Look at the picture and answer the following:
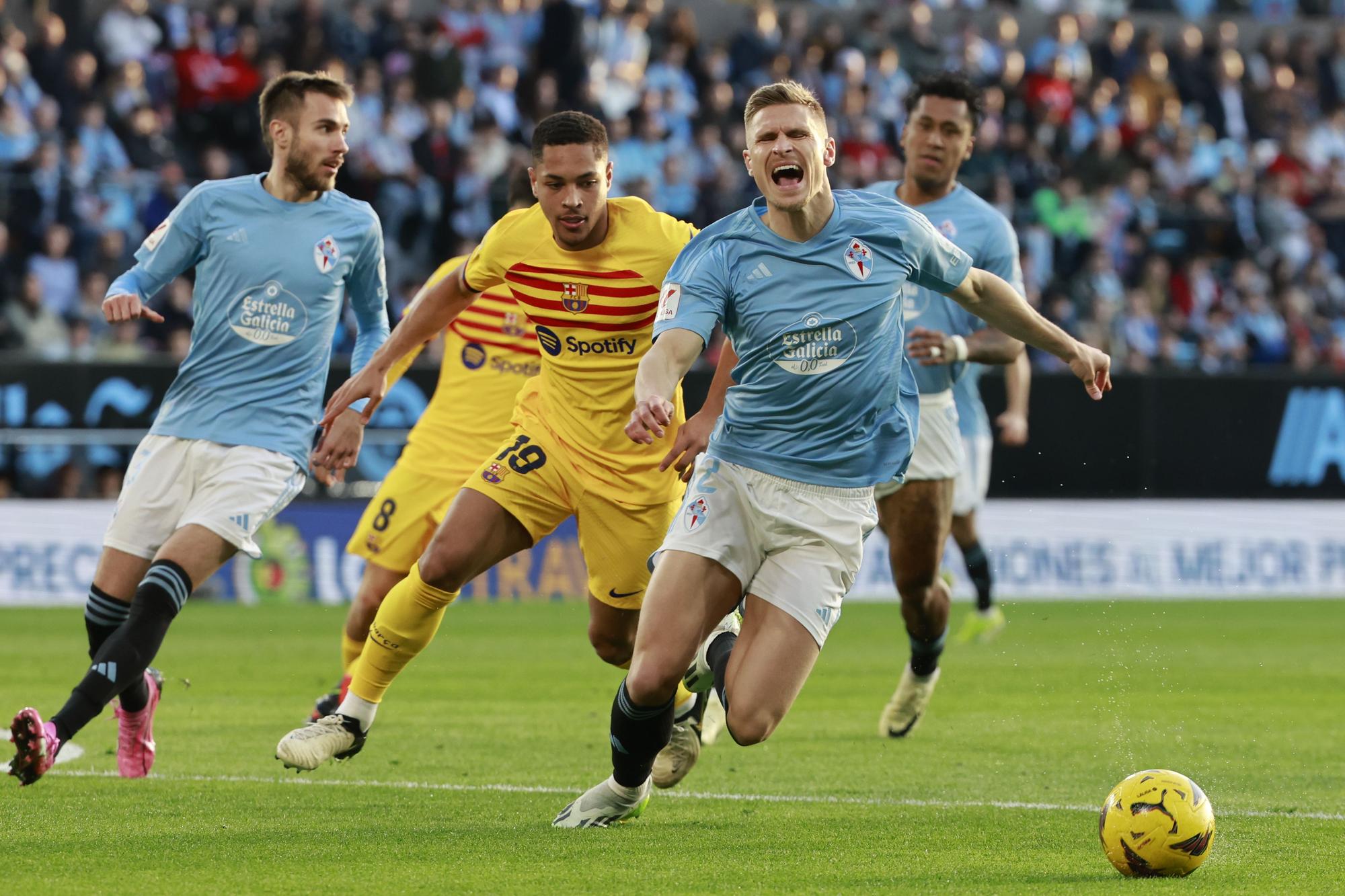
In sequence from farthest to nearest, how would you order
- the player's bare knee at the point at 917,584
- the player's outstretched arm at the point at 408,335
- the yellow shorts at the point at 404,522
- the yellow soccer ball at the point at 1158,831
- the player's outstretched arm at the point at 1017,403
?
the player's outstretched arm at the point at 1017,403 < the yellow shorts at the point at 404,522 < the player's bare knee at the point at 917,584 < the player's outstretched arm at the point at 408,335 < the yellow soccer ball at the point at 1158,831

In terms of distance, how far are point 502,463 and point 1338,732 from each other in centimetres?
476

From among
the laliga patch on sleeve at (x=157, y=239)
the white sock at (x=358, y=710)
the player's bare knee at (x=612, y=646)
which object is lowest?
the white sock at (x=358, y=710)

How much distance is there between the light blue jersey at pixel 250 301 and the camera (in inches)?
295

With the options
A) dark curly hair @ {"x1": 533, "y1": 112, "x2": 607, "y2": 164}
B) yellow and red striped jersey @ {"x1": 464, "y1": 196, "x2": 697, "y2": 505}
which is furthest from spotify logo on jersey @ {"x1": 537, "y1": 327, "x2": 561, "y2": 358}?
dark curly hair @ {"x1": 533, "y1": 112, "x2": 607, "y2": 164}

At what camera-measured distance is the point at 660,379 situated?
574 cm

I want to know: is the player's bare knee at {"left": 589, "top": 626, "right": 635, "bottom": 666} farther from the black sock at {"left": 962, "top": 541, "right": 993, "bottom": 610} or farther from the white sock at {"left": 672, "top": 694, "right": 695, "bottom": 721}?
the black sock at {"left": 962, "top": 541, "right": 993, "bottom": 610}

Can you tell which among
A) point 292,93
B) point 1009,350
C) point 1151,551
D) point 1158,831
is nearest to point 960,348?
point 1009,350

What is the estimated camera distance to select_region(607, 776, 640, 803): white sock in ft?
21.0

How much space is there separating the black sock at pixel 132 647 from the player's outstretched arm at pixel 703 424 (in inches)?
77.6

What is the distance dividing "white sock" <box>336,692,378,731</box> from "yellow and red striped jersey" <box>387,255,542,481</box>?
206cm

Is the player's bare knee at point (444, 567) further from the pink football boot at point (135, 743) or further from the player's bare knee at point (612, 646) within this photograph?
the pink football boot at point (135, 743)

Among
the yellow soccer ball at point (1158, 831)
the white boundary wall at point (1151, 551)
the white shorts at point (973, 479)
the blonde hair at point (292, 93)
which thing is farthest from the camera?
the white boundary wall at point (1151, 551)

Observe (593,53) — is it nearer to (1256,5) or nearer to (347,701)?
(1256,5)

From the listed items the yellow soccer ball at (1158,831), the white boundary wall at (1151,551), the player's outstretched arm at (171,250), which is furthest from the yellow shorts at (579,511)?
the white boundary wall at (1151,551)
